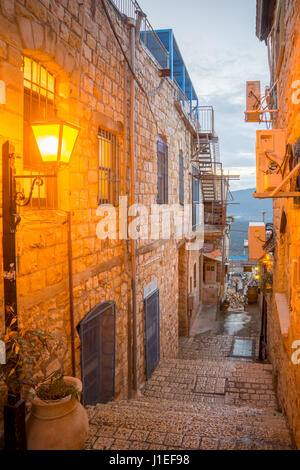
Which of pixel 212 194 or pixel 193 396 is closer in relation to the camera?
pixel 193 396

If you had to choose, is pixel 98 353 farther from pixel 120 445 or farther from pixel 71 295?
pixel 120 445

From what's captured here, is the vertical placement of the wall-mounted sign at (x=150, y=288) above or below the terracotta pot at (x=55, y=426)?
above

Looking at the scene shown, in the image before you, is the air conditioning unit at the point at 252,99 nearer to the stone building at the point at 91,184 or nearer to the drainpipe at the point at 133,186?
the stone building at the point at 91,184

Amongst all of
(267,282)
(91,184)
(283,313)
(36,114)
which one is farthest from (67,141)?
(267,282)

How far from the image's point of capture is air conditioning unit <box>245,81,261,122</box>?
8680 mm

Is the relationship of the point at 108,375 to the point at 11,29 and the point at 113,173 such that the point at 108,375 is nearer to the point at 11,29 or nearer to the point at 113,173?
the point at 113,173

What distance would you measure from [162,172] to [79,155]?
5081 millimetres

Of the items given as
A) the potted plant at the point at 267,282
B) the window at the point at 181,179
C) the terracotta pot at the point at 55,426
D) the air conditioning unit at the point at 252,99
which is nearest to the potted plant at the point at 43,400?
the terracotta pot at the point at 55,426

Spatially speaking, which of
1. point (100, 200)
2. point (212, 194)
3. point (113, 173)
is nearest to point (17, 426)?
point (100, 200)

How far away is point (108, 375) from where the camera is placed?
632cm

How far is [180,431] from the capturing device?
441 cm

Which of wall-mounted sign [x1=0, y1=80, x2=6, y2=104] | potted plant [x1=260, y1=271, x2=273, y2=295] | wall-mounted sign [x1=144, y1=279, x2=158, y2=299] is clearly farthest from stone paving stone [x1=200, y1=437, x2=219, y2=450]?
potted plant [x1=260, y1=271, x2=273, y2=295]

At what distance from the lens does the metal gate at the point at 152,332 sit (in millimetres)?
8312

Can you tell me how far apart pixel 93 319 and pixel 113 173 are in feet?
8.44
